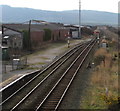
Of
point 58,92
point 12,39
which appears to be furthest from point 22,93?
point 12,39

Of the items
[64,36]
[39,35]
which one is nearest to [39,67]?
[39,35]

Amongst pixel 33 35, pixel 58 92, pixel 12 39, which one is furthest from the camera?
pixel 33 35

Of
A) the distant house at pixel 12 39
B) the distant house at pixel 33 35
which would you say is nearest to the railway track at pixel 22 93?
the distant house at pixel 12 39

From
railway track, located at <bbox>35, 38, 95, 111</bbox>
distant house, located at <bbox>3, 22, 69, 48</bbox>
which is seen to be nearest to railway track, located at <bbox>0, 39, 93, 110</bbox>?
railway track, located at <bbox>35, 38, 95, 111</bbox>

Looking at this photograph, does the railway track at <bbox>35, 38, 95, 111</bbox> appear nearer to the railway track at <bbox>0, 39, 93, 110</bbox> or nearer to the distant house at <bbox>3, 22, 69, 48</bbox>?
the railway track at <bbox>0, 39, 93, 110</bbox>

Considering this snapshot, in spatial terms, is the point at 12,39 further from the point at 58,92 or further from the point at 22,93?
the point at 58,92

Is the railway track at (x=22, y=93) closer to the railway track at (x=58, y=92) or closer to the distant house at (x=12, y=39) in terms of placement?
the railway track at (x=58, y=92)

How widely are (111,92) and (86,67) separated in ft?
27.1

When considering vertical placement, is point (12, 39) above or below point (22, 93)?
above

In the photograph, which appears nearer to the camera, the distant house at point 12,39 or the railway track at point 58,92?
the railway track at point 58,92

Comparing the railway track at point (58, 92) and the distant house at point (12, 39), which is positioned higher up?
the distant house at point (12, 39)

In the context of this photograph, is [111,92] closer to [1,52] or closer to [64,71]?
[64,71]

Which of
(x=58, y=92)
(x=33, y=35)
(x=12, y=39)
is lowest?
(x=58, y=92)

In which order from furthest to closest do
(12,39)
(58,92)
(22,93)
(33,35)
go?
(33,35) < (12,39) < (58,92) < (22,93)
